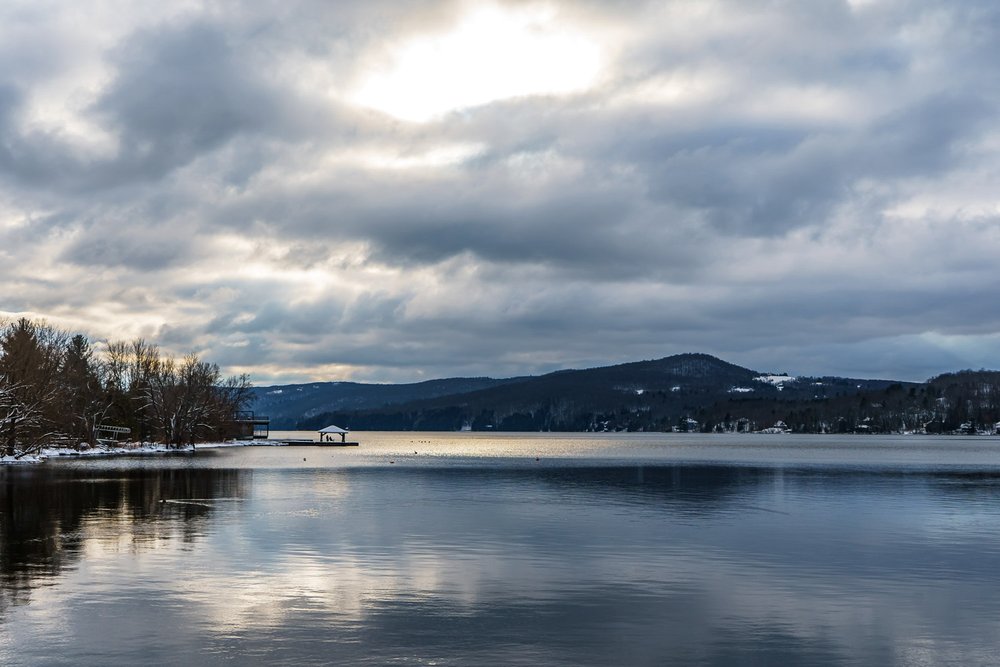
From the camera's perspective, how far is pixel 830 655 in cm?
1905

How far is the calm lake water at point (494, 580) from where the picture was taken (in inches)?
765

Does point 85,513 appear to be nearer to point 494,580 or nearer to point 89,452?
point 494,580

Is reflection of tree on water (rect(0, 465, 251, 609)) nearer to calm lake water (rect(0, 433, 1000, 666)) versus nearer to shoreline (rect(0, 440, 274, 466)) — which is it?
calm lake water (rect(0, 433, 1000, 666))

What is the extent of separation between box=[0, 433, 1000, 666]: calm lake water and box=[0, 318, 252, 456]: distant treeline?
171ft

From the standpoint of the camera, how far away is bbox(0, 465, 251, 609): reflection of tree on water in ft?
100

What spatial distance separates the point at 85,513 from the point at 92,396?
109m

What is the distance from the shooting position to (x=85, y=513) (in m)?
46.1

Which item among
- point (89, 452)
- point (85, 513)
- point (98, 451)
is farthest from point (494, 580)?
point (98, 451)

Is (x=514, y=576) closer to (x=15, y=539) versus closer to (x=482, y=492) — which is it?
A: (x=15, y=539)

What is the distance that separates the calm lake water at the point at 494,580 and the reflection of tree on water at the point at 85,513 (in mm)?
190

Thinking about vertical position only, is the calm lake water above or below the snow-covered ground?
above

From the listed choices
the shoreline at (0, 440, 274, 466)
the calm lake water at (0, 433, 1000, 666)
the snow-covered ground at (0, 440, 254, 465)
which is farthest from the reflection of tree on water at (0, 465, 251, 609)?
the snow-covered ground at (0, 440, 254, 465)

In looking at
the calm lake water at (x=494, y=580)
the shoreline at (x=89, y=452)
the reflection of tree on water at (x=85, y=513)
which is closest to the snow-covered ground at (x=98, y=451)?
the shoreline at (x=89, y=452)

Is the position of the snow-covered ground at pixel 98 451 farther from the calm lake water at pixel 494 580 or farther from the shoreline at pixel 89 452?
the calm lake water at pixel 494 580
